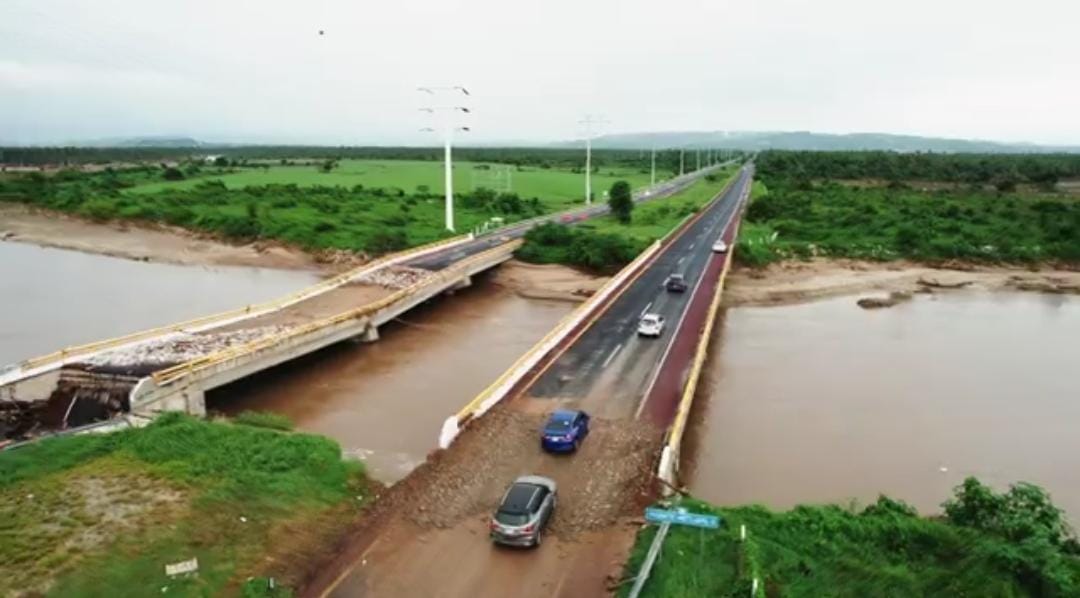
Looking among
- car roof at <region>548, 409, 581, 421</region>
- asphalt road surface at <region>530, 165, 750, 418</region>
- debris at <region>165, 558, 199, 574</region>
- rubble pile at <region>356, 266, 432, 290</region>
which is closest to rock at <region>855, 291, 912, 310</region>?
asphalt road surface at <region>530, 165, 750, 418</region>

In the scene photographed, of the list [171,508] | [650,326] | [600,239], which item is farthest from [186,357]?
[600,239]

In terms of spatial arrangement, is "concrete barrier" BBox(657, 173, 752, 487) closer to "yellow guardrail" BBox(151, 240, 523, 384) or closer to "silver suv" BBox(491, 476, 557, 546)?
"silver suv" BBox(491, 476, 557, 546)

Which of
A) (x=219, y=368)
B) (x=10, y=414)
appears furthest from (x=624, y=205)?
(x=10, y=414)

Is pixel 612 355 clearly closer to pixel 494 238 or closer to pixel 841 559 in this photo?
pixel 841 559

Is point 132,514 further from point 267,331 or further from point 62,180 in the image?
point 62,180

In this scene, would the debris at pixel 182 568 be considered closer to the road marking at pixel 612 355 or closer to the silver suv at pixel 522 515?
the silver suv at pixel 522 515
